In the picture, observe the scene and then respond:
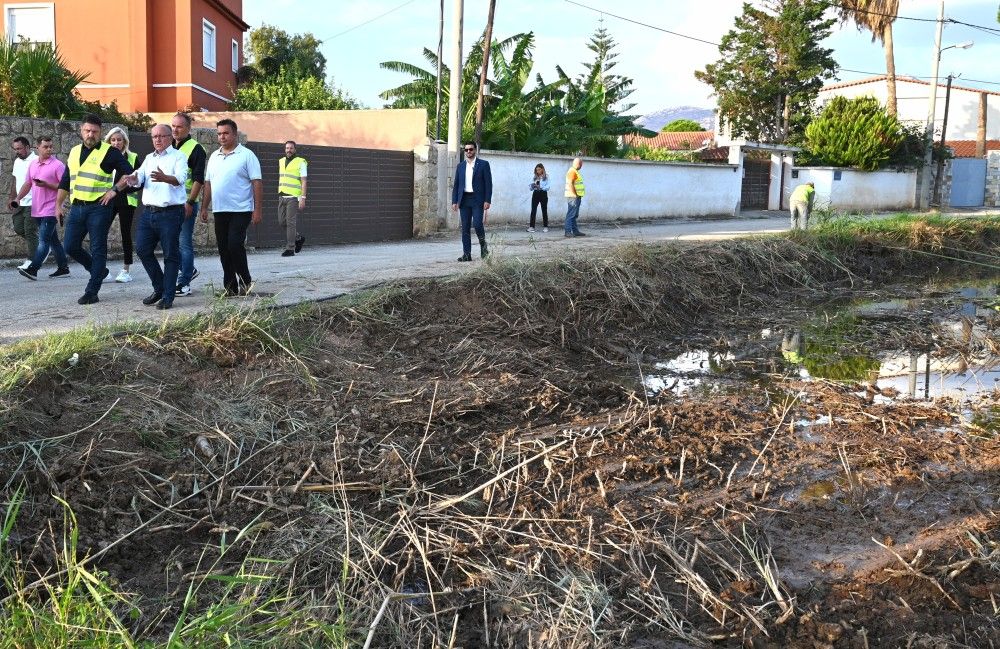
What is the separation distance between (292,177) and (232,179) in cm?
520

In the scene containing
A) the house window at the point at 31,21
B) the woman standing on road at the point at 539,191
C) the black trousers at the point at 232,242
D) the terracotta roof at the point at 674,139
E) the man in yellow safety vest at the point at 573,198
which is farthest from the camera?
the terracotta roof at the point at 674,139

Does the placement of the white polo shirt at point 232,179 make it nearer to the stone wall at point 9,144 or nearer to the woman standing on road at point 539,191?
the stone wall at point 9,144

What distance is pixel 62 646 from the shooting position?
10.6ft

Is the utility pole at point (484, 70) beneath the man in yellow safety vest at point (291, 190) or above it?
above

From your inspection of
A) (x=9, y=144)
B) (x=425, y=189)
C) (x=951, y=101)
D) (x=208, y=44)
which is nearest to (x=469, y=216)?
(x=9, y=144)

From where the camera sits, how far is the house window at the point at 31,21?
24422mm

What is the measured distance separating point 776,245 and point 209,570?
11.3m

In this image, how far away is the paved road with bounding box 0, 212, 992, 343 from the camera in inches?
298

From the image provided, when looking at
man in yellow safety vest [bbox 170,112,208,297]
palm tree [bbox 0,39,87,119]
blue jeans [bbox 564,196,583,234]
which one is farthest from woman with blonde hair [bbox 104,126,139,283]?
blue jeans [bbox 564,196,583,234]

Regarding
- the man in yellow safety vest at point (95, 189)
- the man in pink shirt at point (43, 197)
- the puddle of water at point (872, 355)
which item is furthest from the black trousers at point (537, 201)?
the man in yellow safety vest at point (95, 189)

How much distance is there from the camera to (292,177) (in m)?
13.2

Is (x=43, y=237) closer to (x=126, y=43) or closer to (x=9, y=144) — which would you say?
(x=9, y=144)

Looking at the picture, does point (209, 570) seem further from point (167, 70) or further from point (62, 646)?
point (167, 70)

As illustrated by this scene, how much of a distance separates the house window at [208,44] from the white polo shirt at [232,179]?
19.3 meters
